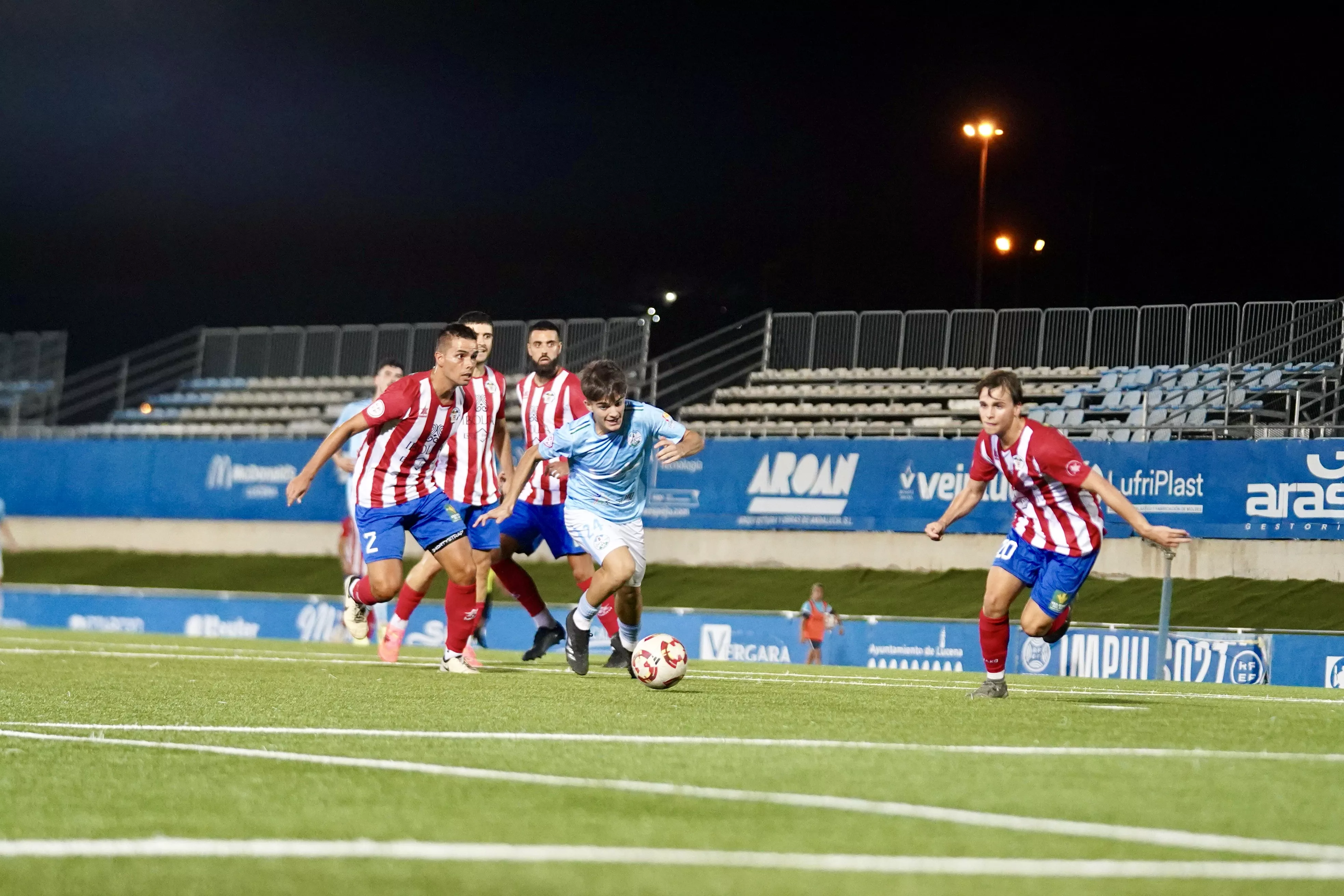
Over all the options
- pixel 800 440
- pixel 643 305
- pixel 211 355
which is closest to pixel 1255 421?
pixel 800 440

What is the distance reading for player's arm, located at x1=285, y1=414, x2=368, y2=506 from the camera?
33.0 feet

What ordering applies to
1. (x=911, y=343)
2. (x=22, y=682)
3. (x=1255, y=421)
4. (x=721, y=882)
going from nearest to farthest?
(x=721, y=882) < (x=22, y=682) < (x=1255, y=421) < (x=911, y=343)

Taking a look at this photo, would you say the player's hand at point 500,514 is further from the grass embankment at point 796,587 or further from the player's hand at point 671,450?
the grass embankment at point 796,587

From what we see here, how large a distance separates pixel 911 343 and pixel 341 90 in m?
14.5

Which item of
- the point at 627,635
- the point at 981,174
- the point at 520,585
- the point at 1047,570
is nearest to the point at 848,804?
the point at 1047,570

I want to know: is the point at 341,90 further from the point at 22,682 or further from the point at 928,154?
the point at 22,682

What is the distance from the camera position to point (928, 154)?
40.3 m

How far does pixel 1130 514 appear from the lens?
9055 mm

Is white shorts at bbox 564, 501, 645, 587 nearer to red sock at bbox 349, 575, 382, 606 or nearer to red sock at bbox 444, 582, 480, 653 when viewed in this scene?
red sock at bbox 444, 582, 480, 653

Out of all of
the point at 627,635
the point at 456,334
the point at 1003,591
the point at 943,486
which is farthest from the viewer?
the point at 943,486

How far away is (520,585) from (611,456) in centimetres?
206

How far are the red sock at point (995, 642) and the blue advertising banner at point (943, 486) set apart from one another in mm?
14555

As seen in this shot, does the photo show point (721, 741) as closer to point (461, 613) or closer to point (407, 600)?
point (461, 613)

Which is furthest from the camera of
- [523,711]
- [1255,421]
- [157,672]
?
[1255,421]
